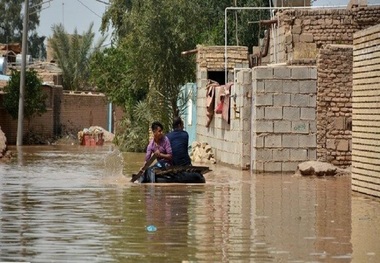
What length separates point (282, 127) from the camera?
83.6ft

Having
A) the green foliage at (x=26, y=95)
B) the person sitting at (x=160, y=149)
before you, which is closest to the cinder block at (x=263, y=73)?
the person sitting at (x=160, y=149)

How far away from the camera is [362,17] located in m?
29.0

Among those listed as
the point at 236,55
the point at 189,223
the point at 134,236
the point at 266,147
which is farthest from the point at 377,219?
the point at 236,55

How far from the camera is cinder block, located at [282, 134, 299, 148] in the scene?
83.5ft

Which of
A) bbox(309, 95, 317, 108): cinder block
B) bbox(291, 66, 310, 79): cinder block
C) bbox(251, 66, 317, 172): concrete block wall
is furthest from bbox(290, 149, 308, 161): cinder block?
Answer: bbox(291, 66, 310, 79): cinder block

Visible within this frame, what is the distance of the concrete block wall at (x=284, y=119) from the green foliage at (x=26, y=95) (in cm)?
2576

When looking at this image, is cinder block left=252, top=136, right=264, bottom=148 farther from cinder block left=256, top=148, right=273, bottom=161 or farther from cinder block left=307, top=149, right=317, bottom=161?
cinder block left=307, top=149, right=317, bottom=161

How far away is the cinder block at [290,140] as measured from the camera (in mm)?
25453

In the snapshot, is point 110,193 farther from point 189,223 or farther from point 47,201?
point 189,223

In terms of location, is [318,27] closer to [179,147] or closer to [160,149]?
[179,147]

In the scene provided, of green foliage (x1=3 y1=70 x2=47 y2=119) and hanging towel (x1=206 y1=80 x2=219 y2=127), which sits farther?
green foliage (x1=3 y1=70 x2=47 y2=119)

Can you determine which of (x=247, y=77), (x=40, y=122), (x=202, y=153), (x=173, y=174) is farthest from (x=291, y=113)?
(x=40, y=122)

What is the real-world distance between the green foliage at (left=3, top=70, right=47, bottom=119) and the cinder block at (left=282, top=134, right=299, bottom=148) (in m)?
26.0

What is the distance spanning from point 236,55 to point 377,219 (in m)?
20.8
